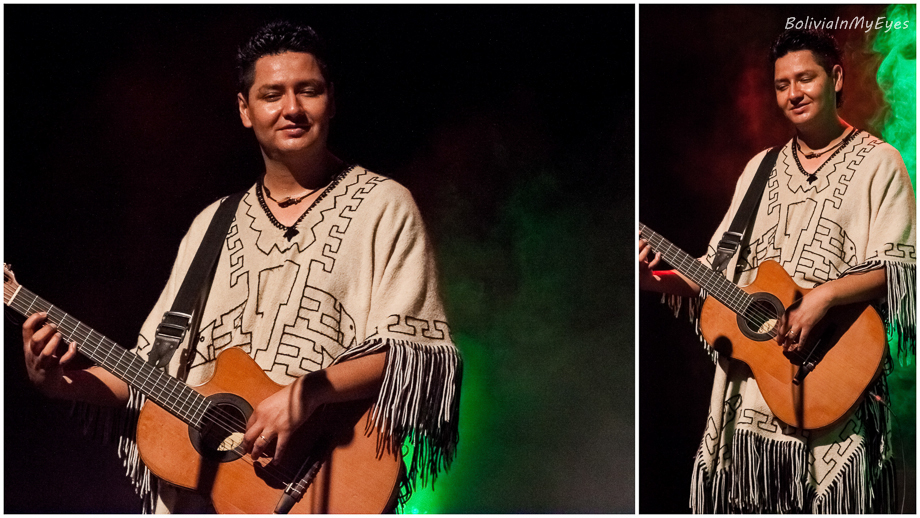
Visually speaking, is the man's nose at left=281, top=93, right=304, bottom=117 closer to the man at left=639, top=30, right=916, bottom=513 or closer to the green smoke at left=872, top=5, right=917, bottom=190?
the man at left=639, top=30, right=916, bottom=513

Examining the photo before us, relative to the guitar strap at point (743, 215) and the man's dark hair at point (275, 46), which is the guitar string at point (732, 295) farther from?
the man's dark hair at point (275, 46)

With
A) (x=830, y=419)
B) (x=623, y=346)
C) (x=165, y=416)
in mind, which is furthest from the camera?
(x=623, y=346)

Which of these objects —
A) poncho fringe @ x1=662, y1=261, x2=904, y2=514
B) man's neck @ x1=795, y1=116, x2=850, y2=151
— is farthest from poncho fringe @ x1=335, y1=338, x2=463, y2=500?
man's neck @ x1=795, y1=116, x2=850, y2=151

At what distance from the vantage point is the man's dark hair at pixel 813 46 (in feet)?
9.89

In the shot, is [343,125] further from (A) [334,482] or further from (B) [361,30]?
(A) [334,482]

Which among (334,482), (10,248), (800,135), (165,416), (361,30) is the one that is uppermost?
(361,30)

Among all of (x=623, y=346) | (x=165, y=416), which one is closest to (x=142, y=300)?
(x=165, y=416)

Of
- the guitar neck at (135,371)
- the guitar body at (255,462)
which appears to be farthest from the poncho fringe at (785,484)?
the guitar neck at (135,371)

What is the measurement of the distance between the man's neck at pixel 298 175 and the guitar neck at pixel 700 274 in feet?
3.42

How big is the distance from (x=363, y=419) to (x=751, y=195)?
144cm

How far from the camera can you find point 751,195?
3029 millimetres

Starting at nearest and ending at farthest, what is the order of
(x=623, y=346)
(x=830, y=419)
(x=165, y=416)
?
(x=165, y=416), (x=830, y=419), (x=623, y=346)

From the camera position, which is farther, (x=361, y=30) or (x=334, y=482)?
(x=361, y=30)

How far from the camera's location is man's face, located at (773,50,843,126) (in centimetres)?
300
